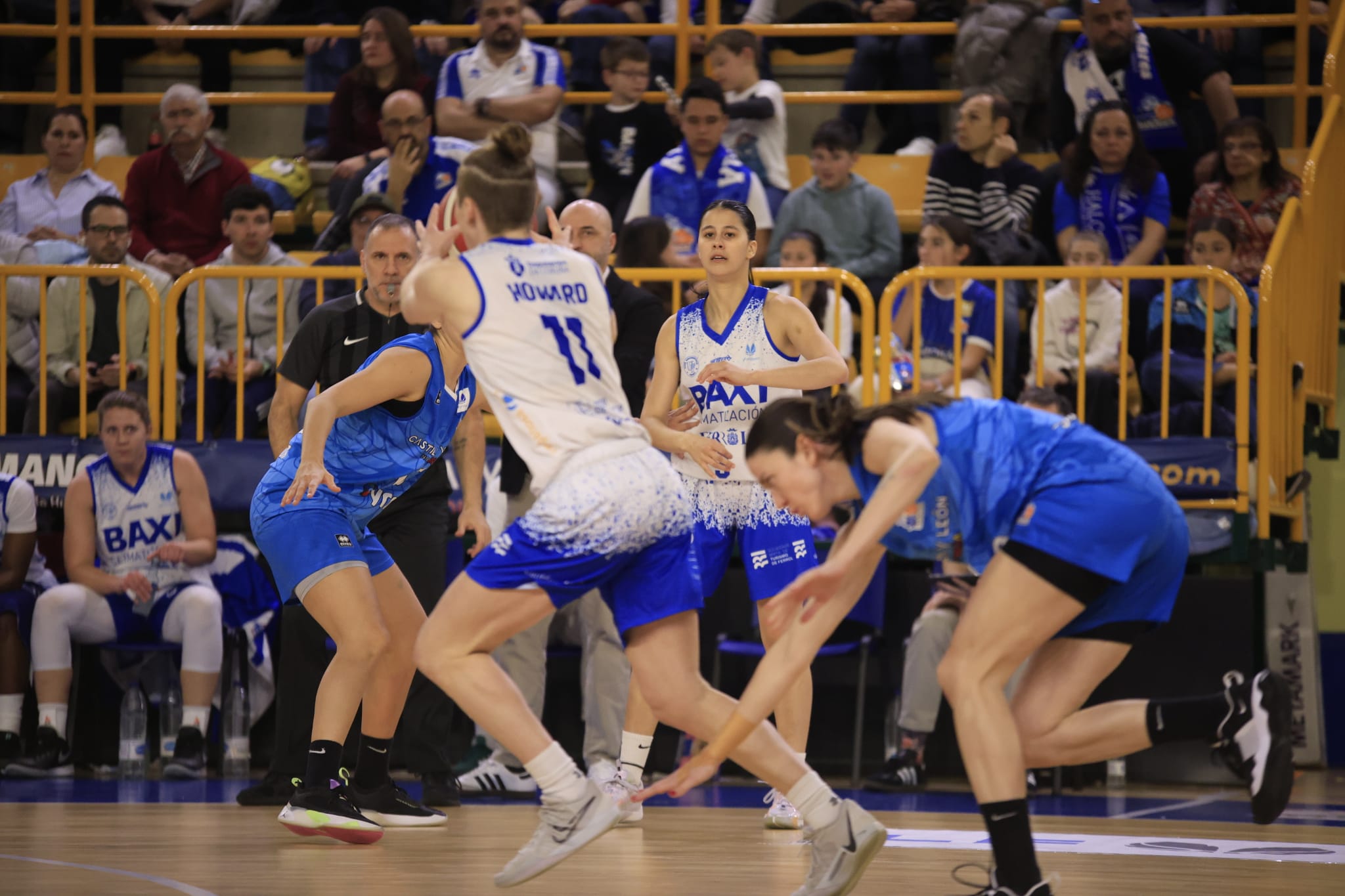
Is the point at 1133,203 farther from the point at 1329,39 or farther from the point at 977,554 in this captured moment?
the point at 977,554

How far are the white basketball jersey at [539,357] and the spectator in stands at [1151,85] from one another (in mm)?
5869

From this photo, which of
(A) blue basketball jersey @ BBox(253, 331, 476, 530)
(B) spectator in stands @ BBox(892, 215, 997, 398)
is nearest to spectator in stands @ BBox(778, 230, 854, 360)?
(B) spectator in stands @ BBox(892, 215, 997, 398)

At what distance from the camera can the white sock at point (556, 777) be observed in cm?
392

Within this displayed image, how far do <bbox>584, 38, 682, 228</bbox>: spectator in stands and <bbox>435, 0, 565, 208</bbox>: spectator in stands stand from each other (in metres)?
0.28

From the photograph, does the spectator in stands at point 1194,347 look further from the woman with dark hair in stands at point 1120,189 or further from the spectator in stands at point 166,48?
the spectator in stands at point 166,48

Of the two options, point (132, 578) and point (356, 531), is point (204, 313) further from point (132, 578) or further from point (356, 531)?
point (356, 531)

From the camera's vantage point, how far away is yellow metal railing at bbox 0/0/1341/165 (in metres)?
9.59

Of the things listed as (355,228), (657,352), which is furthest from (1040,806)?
(355,228)

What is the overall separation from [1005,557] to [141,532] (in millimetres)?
5127

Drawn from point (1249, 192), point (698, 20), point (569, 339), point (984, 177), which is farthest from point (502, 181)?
point (698, 20)

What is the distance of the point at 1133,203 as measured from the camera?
341 inches

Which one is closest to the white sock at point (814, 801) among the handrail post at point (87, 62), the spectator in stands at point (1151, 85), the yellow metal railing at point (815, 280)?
the yellow metal railing at point (815, 280)

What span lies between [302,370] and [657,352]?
1357 millimetres

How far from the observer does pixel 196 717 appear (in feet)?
24.3
